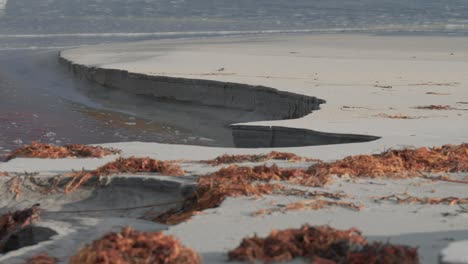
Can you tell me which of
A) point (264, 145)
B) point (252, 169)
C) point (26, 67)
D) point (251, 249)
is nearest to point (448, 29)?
point (26, 67)

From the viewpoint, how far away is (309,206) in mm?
6133

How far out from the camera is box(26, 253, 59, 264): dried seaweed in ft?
17.6

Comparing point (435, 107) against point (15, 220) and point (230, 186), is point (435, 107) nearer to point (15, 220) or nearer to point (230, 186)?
point (230, 186)

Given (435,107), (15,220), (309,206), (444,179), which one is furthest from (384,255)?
(435,107)

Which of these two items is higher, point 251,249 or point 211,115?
point 251,249

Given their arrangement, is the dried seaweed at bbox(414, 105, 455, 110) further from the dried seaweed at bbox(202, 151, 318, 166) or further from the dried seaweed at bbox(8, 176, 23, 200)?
the dried seaweed at bbox(8, 176, 23, 200)

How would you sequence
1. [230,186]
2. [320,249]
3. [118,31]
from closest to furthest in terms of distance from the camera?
1. [320,249]
2. [230,186]
3. [118,31]

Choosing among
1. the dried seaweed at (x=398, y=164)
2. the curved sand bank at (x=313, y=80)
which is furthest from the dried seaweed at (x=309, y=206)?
the curved sand bank at (x=313, y=80)

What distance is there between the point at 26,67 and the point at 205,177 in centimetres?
1568

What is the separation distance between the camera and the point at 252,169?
7191mm

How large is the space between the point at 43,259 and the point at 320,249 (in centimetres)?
155

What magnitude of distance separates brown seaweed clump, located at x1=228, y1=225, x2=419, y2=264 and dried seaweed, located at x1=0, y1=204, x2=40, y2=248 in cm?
213

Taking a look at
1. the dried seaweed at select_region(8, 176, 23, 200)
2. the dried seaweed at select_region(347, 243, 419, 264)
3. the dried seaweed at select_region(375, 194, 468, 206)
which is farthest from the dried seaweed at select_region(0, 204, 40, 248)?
the dried seaweed at select_region(347, 243, 419, 264)

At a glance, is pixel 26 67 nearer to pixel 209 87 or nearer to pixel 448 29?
pixel 209 87
